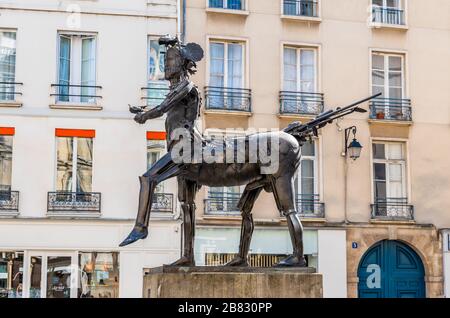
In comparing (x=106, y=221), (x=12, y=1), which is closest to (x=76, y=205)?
(x=106, y=221)

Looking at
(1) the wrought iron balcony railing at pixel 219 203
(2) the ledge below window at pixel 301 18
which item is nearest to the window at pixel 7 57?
(1) the wrought iron balcony railing at pixel 219 203

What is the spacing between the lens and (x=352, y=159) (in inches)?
958

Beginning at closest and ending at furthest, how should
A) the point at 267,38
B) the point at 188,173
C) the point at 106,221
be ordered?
the point at 188,173 → the point at 106,221 → the point at 267,38

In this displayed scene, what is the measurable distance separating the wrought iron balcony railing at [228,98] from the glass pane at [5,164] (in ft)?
18.7

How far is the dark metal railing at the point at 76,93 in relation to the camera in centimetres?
2358

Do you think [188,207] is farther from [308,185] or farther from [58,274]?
[308,185]

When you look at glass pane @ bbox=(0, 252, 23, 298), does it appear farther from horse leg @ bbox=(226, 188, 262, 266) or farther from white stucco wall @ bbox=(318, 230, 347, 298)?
horse leg @ bbox=(226, 188, 262, 266)

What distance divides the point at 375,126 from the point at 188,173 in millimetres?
16677

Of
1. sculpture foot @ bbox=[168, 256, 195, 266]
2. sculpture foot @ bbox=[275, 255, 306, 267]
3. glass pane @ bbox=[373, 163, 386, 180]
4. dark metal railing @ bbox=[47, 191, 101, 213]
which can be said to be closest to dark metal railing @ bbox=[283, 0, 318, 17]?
glass pane @ bbox=[373, 163, 386, 180]

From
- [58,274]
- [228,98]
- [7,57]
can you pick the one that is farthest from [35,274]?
[228,98]

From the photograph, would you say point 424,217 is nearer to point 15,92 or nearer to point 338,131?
point 338,131

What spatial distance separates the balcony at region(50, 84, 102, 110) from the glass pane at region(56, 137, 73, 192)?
3.44 feet

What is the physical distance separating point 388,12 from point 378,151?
4404 millimetres

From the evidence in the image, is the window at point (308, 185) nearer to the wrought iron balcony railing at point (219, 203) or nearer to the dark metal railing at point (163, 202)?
Result: the wrought iron balcony railing at point (219, 203)
